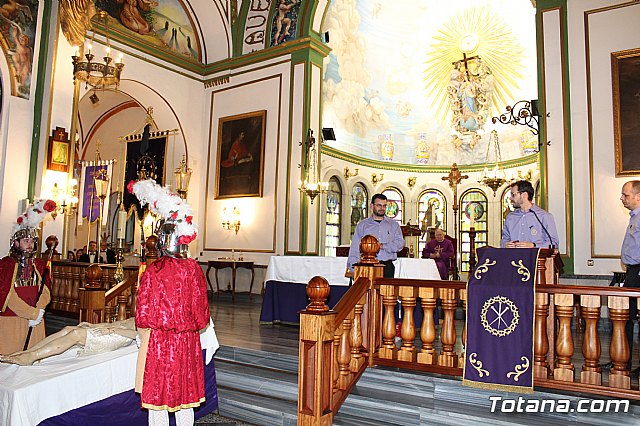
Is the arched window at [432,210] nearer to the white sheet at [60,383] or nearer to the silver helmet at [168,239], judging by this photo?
the white sheet at [60,383]

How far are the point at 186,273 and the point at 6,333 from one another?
276 centimetres

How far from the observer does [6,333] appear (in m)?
5.46

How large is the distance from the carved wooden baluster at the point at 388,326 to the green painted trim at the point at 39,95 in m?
8.44

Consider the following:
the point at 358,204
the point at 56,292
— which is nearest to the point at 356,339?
the point at 56,292

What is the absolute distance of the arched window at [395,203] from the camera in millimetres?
19219

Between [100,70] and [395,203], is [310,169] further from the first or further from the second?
[395,203]

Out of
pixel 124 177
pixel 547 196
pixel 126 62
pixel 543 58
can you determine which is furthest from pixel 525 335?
pixel 124 177

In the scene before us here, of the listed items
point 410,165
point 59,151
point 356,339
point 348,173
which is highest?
point 410,165

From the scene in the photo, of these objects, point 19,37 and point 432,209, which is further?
point 432,209

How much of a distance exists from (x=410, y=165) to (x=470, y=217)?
9.40 ft

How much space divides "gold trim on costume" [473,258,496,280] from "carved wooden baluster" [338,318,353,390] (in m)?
1.18

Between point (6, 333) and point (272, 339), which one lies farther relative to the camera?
point (272, 339)

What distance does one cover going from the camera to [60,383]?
4.01m

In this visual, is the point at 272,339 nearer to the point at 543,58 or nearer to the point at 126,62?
the point at 543,58
